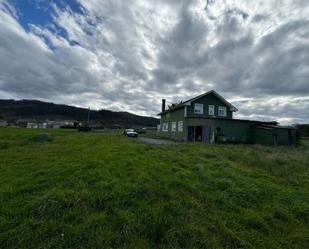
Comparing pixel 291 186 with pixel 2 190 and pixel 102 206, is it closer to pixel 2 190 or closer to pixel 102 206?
pixel 102 206

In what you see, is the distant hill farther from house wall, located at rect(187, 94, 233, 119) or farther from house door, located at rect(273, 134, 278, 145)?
house door, located at rect(273, 134, 278, 145)

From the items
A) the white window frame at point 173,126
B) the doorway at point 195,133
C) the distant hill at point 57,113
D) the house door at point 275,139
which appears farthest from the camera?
the distant hill at point 57,113

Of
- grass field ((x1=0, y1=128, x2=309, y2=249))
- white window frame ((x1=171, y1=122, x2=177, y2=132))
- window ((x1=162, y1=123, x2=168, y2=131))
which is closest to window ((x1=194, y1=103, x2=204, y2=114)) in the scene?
white window frame ((x1=171, y1=122, x2=177, y2=132))

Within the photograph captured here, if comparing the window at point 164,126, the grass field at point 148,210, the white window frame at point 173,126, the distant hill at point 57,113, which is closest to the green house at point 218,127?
the white window frame at point 173,126

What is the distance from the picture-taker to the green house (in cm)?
1845

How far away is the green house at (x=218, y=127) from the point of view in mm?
18453

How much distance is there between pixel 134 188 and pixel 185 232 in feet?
5.93

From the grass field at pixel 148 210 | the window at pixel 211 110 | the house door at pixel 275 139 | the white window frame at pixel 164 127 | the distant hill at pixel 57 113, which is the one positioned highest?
the distant hill at pixel 57 113

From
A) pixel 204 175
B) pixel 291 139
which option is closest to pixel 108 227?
pixel 204 175

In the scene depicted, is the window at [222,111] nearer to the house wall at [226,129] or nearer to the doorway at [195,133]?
the house wall at [226,129]

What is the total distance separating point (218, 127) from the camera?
18.4 meters

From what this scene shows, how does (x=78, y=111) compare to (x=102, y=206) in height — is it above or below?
above

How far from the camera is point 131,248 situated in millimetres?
2314

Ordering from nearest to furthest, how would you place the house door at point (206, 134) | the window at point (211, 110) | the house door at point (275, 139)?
the house door at point (275, 139)
the house door at point (206, 134)
the window at point (211, 110)
